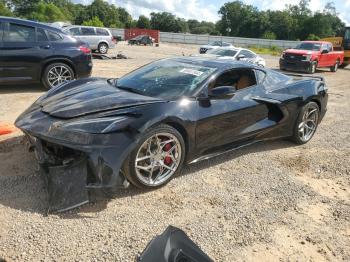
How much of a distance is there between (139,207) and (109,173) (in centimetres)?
48

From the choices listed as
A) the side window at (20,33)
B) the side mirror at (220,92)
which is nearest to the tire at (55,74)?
the side window at (20,33)

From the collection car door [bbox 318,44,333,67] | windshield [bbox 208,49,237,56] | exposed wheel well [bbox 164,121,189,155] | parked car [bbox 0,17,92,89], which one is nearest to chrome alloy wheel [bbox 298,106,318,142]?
exposed wheel well [bbox 164,121,189,155]

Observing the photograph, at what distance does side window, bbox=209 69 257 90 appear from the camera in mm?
4602

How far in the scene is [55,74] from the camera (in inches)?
321

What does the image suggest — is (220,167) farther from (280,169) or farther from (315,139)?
(315,139)

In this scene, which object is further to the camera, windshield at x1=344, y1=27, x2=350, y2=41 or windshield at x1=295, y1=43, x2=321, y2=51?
windshield at x1=344, y1=27, x2=350, y2=41

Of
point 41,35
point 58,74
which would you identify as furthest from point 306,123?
point 41,35

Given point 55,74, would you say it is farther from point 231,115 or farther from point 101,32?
point 101,32

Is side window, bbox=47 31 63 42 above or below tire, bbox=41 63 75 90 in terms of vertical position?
above

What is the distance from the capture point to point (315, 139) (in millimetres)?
6066

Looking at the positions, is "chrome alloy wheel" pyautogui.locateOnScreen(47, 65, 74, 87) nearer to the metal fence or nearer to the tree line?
the metal fence

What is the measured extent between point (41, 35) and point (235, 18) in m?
97.8

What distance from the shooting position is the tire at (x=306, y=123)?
18.0 ft

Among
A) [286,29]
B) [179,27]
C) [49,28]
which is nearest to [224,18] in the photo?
[179,27]
